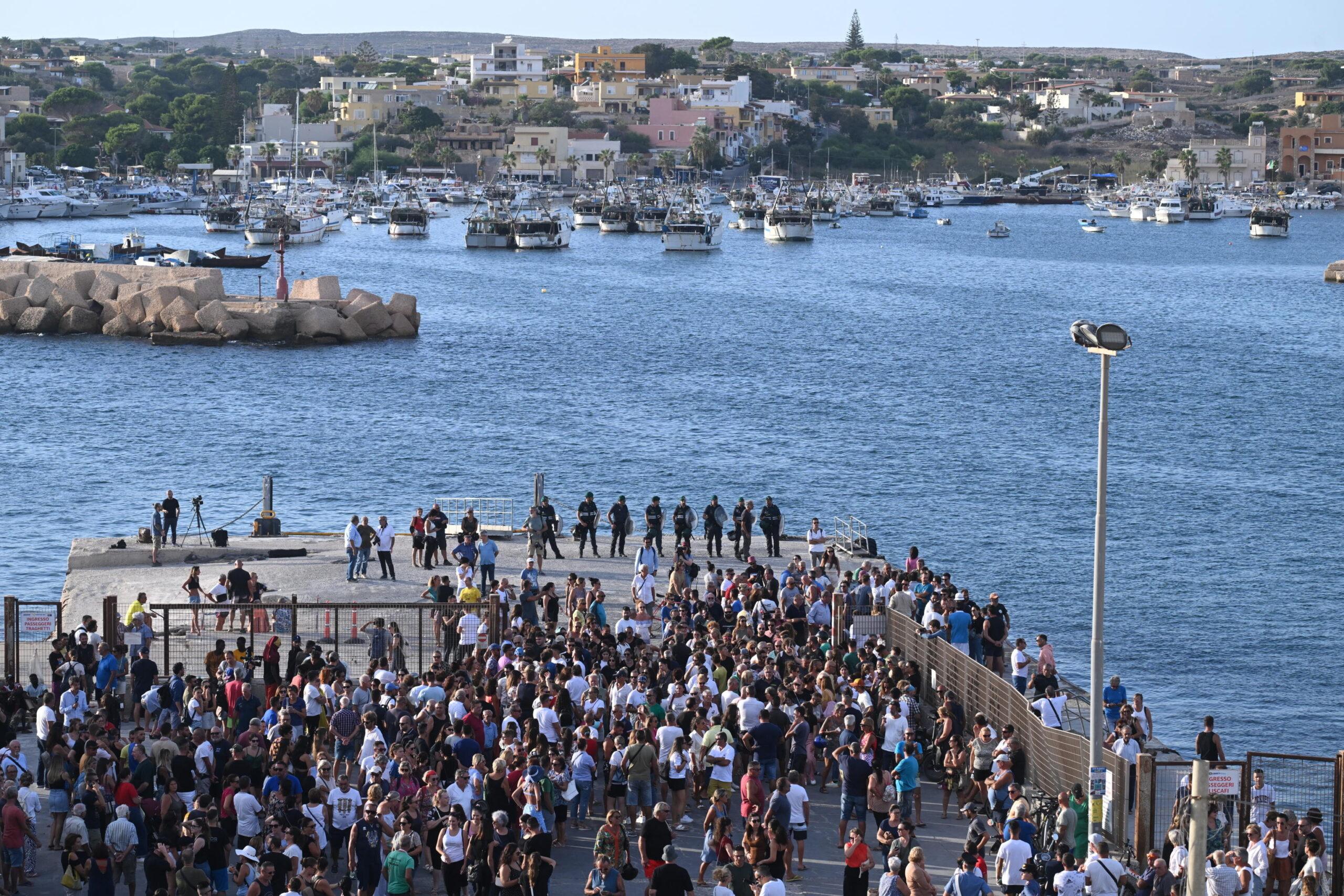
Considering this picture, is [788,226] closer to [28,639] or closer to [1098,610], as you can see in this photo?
[28,639]

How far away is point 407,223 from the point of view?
152 metres

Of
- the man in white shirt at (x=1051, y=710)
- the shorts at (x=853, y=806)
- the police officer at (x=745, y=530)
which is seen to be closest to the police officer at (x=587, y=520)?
the police officer at (x=745, y=530)

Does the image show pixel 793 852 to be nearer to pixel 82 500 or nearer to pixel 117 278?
pixel 82 500

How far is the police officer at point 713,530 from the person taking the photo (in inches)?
1138

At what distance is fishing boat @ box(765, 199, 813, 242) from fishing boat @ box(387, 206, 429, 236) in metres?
30.3

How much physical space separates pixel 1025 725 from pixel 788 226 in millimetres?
135516

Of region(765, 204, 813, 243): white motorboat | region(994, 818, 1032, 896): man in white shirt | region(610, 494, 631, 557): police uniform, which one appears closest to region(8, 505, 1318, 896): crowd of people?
region(994, 818, 1032, 896): man in white shirt

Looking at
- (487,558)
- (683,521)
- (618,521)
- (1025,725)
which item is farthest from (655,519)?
(1025,725)

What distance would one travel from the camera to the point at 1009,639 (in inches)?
1210

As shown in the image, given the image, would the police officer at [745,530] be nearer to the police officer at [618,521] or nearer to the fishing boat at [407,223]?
the police officer at [618,521]

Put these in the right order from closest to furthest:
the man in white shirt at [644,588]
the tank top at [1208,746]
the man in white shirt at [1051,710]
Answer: the tank top at [1208,746] < the man in white shirt at [1051,710] < the man in white shirt at [644,588]

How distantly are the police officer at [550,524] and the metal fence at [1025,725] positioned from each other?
8482 millimetres

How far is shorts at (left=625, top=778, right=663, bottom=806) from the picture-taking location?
53.5ft

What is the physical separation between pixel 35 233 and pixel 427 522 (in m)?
129
